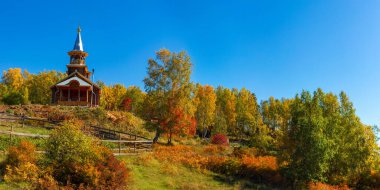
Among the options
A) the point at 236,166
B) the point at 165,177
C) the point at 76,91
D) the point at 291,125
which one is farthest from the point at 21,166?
the point at 76,91

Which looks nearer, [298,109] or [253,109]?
[298,109]

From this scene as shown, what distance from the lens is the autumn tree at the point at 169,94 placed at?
3462 cm

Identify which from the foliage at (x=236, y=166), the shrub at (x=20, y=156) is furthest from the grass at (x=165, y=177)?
the shrub at (x=20, y=156)

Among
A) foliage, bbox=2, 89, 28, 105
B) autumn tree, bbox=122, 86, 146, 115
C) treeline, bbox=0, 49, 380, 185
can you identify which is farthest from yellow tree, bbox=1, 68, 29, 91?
autumn tree, bbox=122, 86, 146, 115

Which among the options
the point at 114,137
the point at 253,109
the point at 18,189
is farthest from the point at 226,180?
the point at 253,109

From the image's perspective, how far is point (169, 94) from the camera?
35.2 meters

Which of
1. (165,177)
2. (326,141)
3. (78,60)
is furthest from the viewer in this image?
(78,60)

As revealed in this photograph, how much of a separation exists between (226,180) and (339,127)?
382 inches

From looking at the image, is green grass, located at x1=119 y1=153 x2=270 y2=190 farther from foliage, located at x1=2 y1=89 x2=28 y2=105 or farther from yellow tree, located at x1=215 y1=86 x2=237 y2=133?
foliage, located at x1=2 y1=89 x2=28 y2=105

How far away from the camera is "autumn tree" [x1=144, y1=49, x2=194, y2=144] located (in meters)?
34.6

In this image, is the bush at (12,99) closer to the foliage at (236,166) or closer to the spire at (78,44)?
the spire at (78,44)

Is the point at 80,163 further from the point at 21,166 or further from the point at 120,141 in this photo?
the point at 120,141

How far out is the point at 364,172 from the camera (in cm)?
2380

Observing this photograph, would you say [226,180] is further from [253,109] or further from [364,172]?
[253,109]
